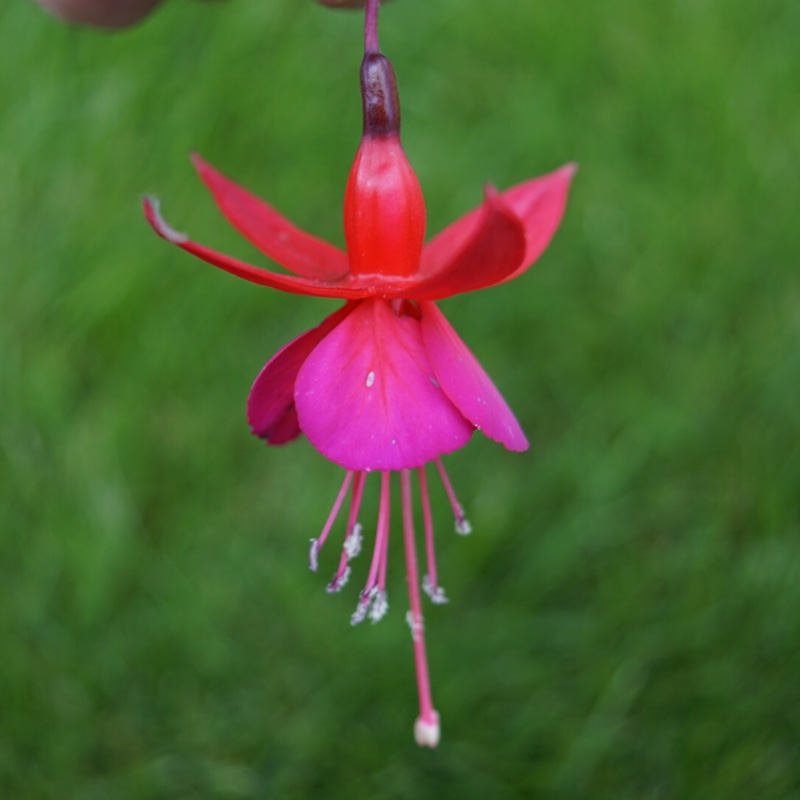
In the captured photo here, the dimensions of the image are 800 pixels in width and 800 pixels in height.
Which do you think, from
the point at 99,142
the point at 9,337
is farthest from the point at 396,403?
the point at 99,142

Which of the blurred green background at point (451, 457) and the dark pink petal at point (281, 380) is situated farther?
the blurred green background at point (451, 457)

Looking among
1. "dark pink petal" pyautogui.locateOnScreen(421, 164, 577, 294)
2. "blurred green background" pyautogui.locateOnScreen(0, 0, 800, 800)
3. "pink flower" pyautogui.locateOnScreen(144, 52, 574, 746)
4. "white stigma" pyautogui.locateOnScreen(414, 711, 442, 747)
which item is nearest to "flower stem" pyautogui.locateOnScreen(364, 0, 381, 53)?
"pink flower" pyautogui.locateOnScreen(144, 52, 574, 746)

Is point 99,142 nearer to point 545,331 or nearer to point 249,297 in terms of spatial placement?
point 249,297

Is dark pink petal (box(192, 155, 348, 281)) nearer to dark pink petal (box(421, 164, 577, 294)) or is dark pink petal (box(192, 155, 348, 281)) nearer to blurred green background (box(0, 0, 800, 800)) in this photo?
dark pink petal (box(421, 164, 577, 294))

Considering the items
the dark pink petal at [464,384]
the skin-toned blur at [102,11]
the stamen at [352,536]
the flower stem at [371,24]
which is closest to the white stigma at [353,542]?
the stamen at [352,536]

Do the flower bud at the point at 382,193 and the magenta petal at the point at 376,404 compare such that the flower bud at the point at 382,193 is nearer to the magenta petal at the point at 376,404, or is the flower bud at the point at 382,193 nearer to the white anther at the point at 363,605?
the magenta petal at the point at 376,404

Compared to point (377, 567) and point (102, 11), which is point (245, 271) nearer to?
point (377, 567)
